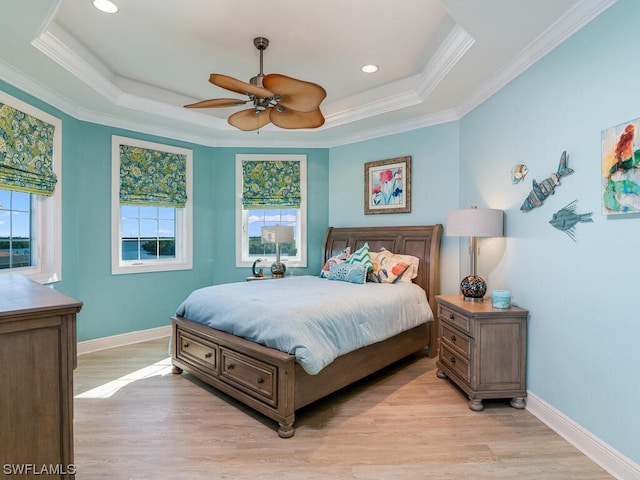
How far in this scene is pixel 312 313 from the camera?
8.12ft

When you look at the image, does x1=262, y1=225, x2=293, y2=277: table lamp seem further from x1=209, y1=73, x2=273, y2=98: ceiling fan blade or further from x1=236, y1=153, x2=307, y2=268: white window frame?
x1=209, y1=73, x2=273, y2=98: ceiling fan blade

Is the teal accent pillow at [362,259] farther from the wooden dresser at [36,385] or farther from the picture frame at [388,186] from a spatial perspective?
the wooden dresser at [36,385]

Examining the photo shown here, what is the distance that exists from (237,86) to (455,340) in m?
2.53

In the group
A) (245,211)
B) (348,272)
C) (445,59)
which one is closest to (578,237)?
(445,59)

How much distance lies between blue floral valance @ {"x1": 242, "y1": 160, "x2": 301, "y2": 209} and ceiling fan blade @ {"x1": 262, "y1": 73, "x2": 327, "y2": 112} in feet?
7.37

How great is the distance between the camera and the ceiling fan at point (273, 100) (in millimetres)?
2320

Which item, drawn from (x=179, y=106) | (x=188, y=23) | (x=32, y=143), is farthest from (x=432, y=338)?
(x=32, y=143)

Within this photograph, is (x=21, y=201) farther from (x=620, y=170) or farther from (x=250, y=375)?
(x=620, y=170)

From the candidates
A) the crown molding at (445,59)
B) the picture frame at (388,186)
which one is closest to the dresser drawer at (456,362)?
the picture frame at (388,186)

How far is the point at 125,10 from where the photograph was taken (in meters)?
2.51

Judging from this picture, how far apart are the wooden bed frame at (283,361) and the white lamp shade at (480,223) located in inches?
35.0

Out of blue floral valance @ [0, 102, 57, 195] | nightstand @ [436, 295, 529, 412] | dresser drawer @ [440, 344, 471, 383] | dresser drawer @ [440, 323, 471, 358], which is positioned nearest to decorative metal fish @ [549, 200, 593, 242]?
nightstand @ [436, 295, 529, 412]

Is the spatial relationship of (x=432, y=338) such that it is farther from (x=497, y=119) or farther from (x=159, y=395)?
(x=159, y=395)

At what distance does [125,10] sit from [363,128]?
2.72m
